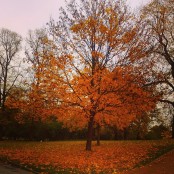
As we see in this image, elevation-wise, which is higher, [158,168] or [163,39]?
[163,39]

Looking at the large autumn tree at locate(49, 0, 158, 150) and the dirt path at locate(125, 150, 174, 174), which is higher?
the large autumn tree at locate(49, 0, 158, 150)

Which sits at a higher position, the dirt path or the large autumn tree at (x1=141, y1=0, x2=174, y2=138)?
the large autumn tree at (x1=141, y1=0, x2=174, y2=138)

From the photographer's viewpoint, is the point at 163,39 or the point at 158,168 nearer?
the point at 158,168

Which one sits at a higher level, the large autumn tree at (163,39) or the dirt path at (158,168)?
the large autumn tree at (163,39)

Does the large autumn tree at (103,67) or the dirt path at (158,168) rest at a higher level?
the large autumn tree at (103,67)

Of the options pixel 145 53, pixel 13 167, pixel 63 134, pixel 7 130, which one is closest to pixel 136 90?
pixel 145 53

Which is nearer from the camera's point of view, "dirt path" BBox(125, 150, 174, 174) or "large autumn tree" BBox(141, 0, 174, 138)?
"dirt path" BBox(125, 150, 174, 174)

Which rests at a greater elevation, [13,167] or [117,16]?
[117,16]

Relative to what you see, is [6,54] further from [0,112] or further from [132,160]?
[132,160]

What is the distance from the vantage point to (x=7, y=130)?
124 feet

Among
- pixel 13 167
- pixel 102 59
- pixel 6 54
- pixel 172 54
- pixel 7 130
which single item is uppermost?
pixel 6 54

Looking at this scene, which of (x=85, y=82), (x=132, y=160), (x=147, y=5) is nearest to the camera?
(x=132, y=160)

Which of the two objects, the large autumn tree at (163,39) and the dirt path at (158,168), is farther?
the large autumn tree at (163,39)

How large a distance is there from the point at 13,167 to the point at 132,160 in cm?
704
